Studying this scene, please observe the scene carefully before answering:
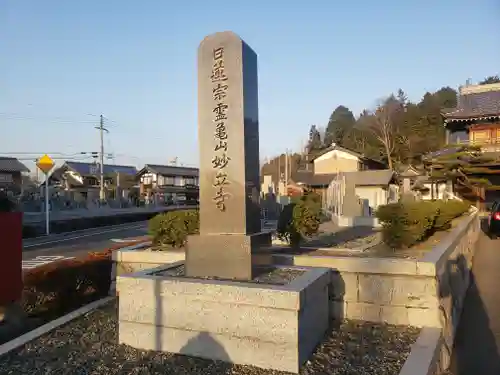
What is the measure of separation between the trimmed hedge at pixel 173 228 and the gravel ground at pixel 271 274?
1.81m

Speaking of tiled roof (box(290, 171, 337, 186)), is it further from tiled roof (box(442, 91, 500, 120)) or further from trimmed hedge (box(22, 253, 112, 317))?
trimmed hedge (box(22, 253, 112, 317))

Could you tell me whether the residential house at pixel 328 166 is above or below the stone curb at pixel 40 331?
above

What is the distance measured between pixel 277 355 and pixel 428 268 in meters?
2.29

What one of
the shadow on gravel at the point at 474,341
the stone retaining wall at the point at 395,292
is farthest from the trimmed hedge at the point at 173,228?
the shadow on gravel at the point at 474,341

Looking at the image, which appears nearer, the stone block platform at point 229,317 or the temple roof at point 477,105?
the stone block platform at point 229,317

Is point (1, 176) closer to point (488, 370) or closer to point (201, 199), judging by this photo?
point (201, 199)

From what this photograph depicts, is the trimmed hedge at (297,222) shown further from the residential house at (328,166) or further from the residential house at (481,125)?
the residential house at (328,166)

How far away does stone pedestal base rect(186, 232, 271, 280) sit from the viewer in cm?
487

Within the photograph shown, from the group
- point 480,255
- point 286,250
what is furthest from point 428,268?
point 480,255

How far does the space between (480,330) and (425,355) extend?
2555mm

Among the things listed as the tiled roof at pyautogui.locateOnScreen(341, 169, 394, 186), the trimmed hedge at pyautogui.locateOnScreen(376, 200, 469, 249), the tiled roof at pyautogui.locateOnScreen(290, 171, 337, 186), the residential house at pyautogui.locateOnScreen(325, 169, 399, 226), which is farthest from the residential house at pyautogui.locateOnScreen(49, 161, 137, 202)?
the trimmed hedge at pyautogui.locateOnScreen(376, 200, 469, 249)

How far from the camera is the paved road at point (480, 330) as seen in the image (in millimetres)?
4637

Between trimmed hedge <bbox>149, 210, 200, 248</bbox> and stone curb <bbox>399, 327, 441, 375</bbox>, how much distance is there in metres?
4.25

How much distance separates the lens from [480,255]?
11.5m
